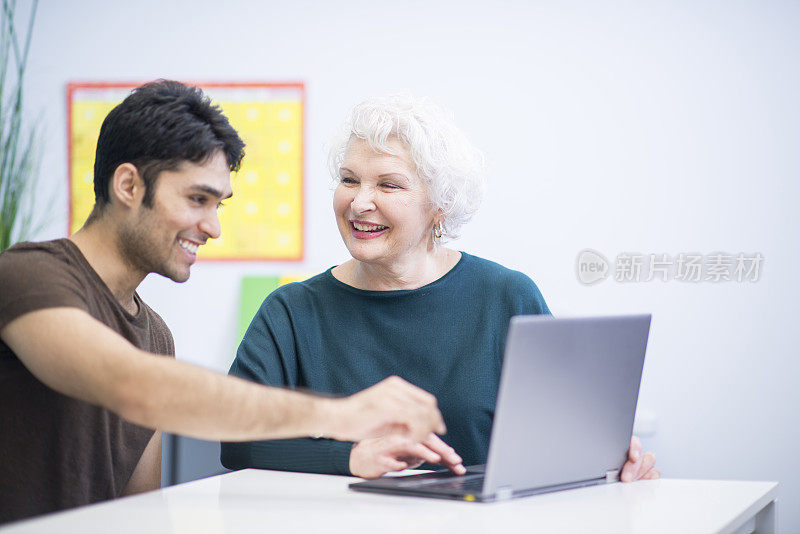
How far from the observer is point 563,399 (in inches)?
48.0

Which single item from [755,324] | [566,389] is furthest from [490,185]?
[566,389]

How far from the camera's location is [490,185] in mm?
3188

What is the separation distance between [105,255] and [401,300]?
638mm

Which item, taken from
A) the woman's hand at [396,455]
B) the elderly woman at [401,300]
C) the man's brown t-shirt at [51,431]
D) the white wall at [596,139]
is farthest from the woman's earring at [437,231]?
the white wall at [596,139]

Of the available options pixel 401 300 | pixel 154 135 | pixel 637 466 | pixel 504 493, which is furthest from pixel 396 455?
pixel 154 135

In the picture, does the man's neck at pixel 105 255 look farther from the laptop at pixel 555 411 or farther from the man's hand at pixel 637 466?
the man's hand at pixel 637 466

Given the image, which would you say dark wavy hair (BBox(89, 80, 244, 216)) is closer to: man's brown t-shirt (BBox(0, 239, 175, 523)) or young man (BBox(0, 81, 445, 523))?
young man (BBox(0, 81, 445, 523))

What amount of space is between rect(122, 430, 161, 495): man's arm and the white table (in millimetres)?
342

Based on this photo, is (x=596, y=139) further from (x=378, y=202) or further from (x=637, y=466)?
(x=637, y=466)

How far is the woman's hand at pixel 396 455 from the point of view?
135 centimetres

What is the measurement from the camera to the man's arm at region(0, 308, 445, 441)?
1.13 metres

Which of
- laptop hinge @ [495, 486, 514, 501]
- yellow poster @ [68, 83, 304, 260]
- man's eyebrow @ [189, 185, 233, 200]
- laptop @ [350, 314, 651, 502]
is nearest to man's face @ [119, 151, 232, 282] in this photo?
man's eyebrow @ [189, 185, 233, 200]

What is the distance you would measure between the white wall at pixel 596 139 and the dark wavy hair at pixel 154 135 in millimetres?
1664

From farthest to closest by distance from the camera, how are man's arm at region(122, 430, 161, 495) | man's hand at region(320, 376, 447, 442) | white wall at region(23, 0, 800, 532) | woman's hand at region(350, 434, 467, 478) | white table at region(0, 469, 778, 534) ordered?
white wall at region(23, 0, 800, 532)
man's arm at region(122, 430, 161, 495)
woman's hand at region(350, 434, 467, 478)
man's hand at region(320, 376, 447, 442)
white table at region(0, 469, 778, 534)
